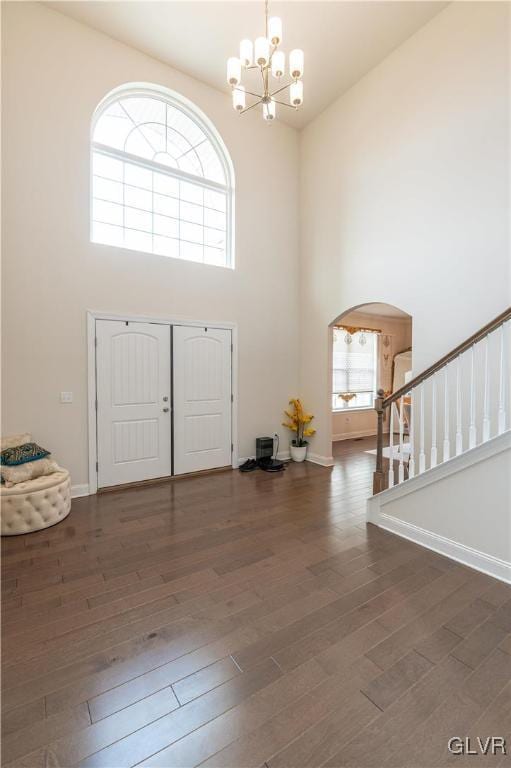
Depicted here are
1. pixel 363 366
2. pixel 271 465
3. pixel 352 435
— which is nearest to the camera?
pixel 271 465

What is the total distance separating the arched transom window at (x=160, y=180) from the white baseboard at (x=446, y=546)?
13.6 ft

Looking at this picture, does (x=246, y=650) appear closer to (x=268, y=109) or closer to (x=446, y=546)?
(x=446, y=546)

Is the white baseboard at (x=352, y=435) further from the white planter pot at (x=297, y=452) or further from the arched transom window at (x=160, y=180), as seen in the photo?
the arched transom window at (x=160, y=180)

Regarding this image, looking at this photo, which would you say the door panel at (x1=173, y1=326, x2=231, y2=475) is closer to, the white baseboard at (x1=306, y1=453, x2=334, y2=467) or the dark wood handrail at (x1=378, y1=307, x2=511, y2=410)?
the white baseboard at (x1=306, y1=453, x2=334, y2=467)

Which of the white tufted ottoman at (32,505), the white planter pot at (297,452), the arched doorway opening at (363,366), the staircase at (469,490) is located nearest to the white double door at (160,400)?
the white tufted ottoman at (32,505)

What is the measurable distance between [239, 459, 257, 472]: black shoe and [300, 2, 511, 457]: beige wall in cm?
114

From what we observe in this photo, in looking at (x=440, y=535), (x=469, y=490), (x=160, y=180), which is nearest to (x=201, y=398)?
(x=160, y=180)

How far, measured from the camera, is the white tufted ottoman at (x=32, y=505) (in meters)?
3.03

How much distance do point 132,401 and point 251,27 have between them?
477 centimetres

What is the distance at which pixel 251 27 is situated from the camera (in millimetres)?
4035

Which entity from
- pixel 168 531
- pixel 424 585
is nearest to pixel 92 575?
pixel 168 531

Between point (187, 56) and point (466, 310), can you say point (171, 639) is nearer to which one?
point (466, 310)

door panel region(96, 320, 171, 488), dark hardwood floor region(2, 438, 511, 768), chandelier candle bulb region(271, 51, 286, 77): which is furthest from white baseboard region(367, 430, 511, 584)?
chandelier candle bulb region(271, 51, 286, 77)

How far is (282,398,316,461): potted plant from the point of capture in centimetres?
565
